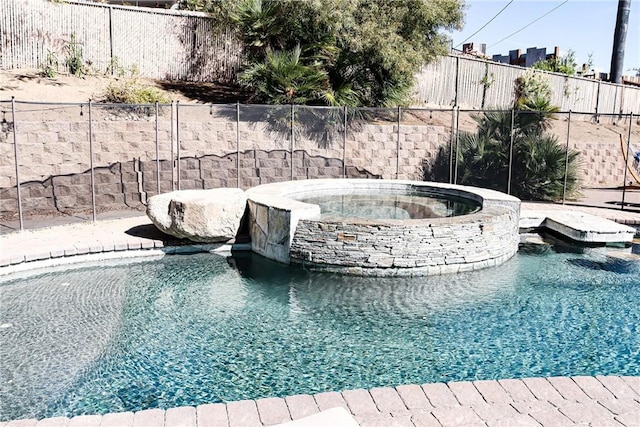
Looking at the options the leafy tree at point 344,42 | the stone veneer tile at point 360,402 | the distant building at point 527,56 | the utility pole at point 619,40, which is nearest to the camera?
the stone veneer tile at point 360,402

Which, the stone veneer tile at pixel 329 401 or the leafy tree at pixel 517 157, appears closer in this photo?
the stone veneer tile at pixel 329 401

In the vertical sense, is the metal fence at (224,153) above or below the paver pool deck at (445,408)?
above

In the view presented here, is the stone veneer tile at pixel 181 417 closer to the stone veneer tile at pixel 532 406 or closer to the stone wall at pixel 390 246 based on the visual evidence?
the stone veneer tile at pixel 532 406

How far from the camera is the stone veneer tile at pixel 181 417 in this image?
10.7 feet

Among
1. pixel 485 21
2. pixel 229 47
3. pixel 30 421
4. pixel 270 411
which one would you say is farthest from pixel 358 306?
pixel 485 21

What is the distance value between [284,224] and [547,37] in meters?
32.7

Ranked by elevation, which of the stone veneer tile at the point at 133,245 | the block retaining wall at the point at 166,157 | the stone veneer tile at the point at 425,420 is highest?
the block retaining wall at the point at 166,157

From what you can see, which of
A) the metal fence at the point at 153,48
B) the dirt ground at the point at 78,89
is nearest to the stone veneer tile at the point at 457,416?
the dirt ground at the point at 78,89

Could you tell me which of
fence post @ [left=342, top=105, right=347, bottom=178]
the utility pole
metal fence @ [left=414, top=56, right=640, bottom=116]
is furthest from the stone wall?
the utility pole

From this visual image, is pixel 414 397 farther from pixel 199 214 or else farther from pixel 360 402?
pixel 199 214

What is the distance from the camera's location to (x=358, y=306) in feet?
21.1

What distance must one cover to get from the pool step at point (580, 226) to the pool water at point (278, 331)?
1.42m

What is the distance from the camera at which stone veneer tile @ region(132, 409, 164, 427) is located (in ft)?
10.7

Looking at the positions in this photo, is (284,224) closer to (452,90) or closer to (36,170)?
(36,170)
